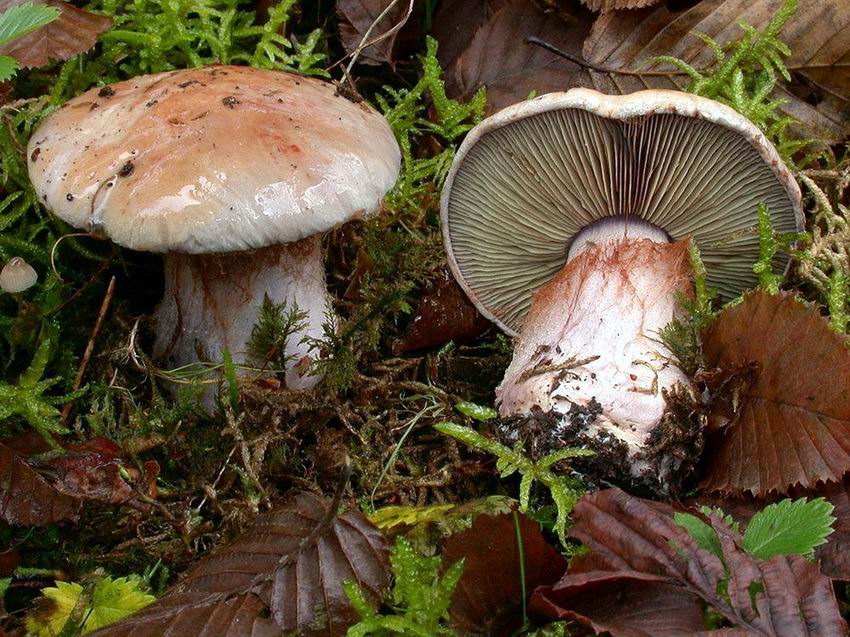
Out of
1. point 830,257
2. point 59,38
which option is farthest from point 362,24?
point 830,257

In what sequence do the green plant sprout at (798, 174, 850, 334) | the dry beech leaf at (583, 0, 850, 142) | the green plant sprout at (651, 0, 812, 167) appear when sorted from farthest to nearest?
the dry beech leaf at (583, 0, 850, 142) < the green plant sprout at (651, 0, 812, 167) < the green plant sprout at (798, 174, 850, 334)

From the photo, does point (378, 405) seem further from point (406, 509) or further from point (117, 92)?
point (117, 92)

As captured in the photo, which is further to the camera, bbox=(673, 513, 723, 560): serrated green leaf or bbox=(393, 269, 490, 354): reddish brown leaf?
bbox=(393, 269, 490, 354): reddish brown leaf

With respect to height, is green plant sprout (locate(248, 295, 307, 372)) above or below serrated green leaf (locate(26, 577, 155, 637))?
A: above

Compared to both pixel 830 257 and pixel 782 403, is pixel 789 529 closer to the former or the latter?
pixel 782 403

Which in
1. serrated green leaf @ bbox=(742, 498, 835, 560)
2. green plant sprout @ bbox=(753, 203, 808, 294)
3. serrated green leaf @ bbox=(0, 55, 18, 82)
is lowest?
serrated green leaf @ bbox=(742, 498, 835, 560)

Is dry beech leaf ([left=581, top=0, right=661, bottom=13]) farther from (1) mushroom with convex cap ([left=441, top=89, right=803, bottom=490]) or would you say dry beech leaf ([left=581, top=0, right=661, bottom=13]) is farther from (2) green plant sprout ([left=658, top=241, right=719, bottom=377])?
(2) green plant sprout ([left=658, top=241, right=719, bottom=377])

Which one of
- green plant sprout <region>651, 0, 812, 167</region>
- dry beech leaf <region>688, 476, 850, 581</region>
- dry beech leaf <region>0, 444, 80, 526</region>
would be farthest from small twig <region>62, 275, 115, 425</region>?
green plant sprout <region>651, 0, 812, 167</region>
